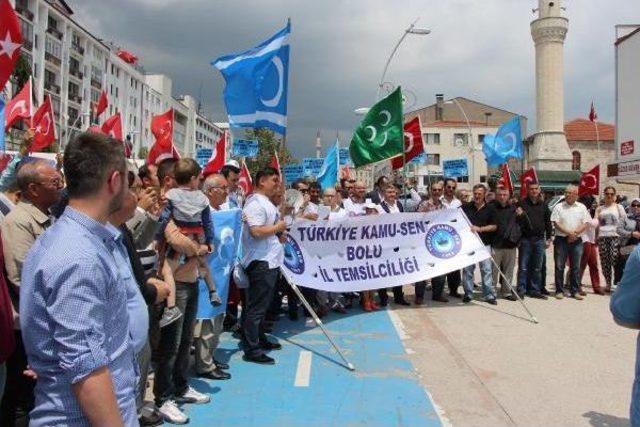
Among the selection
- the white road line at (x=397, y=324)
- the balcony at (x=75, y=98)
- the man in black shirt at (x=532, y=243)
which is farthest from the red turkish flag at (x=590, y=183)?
the balcony at (x=75, y=98)

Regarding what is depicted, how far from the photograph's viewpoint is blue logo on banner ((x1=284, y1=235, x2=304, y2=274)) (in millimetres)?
7246

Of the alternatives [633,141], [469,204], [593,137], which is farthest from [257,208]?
[593,137]

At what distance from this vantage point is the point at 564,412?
4.46m

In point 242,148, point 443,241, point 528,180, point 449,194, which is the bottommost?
point 443,241

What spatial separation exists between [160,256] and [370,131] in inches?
246

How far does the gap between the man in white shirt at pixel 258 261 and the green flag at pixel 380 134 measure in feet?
14.1

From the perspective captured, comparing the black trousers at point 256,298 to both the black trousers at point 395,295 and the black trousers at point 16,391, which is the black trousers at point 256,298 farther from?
the black trousers at point 395,295

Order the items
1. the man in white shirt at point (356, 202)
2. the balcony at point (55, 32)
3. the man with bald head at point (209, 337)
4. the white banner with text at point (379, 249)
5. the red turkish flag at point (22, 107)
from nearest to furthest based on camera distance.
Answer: the man with bald head at point (209, 337), the white banner with text at point (379, 249), the man in white shirt at point (356, 202), the red turkish flag at point (22, 107), the balcony at point (55, 32)

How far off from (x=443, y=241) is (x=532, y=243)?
2.25 m

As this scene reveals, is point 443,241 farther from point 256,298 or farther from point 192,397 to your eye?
point 192,397

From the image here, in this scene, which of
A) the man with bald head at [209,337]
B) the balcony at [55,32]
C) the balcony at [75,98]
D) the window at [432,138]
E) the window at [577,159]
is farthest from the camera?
the window at [432,138]

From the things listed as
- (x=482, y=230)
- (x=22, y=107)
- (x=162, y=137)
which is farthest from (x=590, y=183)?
(x=22, y=107)

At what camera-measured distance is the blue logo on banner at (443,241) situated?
855 cm

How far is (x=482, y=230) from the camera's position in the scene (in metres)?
9.32
